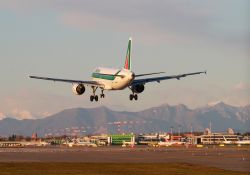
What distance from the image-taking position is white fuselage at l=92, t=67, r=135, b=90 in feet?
392

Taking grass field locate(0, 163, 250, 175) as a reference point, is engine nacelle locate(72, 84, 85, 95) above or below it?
above

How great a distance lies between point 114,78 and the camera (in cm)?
12300

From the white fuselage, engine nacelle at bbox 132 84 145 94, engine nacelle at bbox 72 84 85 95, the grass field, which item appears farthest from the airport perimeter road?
the white fuselage

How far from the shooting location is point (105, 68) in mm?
129625

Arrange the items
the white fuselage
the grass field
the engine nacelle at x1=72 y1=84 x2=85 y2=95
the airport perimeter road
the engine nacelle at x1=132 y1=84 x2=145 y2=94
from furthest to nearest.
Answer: the engine nacelle at x1=132 y1=84 x2=145 y2=94, the engine nacelle at x1=72 y1=84 x2=85 y2=95, the white fuselage, the airport perimeter road, the grass field

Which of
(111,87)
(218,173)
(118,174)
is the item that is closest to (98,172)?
(118,174)

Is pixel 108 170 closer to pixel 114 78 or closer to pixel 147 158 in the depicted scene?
pixel 114 78

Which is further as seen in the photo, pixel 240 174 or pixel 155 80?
pixel 155 80

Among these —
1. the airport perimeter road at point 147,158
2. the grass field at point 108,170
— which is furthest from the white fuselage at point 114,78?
the grass field at point 108,170

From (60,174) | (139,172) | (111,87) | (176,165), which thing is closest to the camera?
(60,174)

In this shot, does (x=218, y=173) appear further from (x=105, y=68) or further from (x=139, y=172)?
(x=105, y=68)

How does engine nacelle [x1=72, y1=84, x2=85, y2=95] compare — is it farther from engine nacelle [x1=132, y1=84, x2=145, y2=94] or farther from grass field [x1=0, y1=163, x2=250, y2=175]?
grass field [x1=0, y1=163, x2=250, y2=175]

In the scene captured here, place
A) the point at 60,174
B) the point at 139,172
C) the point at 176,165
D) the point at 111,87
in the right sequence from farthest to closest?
the point at 111,87 < the point at 176,165 < the point at 139,172 < the point at 60,174

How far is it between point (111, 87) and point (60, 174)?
38.8m
